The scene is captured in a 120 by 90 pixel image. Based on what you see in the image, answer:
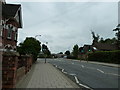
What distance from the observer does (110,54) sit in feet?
115

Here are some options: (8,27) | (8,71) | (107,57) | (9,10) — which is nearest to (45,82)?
(8,71)

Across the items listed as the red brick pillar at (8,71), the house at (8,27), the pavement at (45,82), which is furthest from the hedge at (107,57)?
the red brick pillar at (8,71)

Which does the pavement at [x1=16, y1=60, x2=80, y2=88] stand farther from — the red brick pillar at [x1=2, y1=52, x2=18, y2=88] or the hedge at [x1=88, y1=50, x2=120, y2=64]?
the hedge at [x1=88, y1=50, x2=120, y2=64]

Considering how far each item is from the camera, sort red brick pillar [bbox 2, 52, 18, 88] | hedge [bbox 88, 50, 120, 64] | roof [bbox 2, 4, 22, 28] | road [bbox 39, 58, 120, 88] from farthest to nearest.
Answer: hedge [bbox 88, 50, 120, 64] → roof [bbox 2, 4, 22, 28] → road [bbox 39, 58, 120, 88] → red brick pillar [bbox 2, 52, 18, 88]

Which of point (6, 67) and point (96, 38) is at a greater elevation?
point (96, 38)

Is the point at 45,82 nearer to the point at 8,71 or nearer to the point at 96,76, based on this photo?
the point at 8,71

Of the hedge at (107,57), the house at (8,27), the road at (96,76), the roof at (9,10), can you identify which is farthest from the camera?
the hedge at (107,57)

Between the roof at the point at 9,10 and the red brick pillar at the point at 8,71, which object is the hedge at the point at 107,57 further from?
the red brick pillar at the point at 8,71

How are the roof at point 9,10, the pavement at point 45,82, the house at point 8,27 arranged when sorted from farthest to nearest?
the roof at point 9,10
the house at point 8,27
the pavement at point 45,82

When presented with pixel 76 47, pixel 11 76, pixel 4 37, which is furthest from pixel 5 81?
pixel 76 47

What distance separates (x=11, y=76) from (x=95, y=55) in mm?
40452

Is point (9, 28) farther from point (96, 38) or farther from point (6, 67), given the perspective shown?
point (96, 38)

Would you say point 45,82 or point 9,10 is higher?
point 9,10

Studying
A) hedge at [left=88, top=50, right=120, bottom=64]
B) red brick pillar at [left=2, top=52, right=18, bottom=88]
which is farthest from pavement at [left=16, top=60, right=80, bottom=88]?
hedge at [left=88, top=50, right=120, bottom=64]
